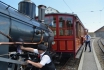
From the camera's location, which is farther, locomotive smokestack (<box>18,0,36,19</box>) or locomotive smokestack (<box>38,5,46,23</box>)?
locomotive smokestack (<box>38,5,46,23</box>)

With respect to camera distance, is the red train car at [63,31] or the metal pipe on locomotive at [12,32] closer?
the metal pipe on locomotive at [12,32]

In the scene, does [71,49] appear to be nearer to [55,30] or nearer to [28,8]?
[55,30]

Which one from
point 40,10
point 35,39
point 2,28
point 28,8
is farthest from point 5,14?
point 40,10

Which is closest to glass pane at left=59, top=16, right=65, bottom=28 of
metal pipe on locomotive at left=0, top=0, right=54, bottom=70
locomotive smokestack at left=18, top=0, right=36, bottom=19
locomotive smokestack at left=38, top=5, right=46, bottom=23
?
locomotive smokestack at left=38, top=5, right=46, bottom=23

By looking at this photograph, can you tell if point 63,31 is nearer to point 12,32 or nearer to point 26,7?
point 26,7

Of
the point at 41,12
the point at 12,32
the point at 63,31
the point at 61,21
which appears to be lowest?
the point at 12,32

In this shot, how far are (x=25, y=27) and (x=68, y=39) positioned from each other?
14.6 feet

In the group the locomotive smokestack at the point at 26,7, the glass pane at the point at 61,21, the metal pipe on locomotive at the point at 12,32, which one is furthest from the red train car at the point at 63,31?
the metal pipe on locomotive at the point at 12,32

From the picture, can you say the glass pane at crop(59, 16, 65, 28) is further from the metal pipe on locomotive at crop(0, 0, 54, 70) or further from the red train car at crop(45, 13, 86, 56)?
the metal pipe on locomotive at crop(0, 0, 54, 70)

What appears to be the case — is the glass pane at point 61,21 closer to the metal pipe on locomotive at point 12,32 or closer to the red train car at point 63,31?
the red train car at point 63,31

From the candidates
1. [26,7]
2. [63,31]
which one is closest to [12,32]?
[26,7]

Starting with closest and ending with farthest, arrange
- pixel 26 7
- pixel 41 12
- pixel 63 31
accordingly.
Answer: pixel 26 7 < pixel 41 12 < pixel 63 31

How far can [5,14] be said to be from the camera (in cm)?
290

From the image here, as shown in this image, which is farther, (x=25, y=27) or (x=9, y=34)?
(x=25, y=27)
